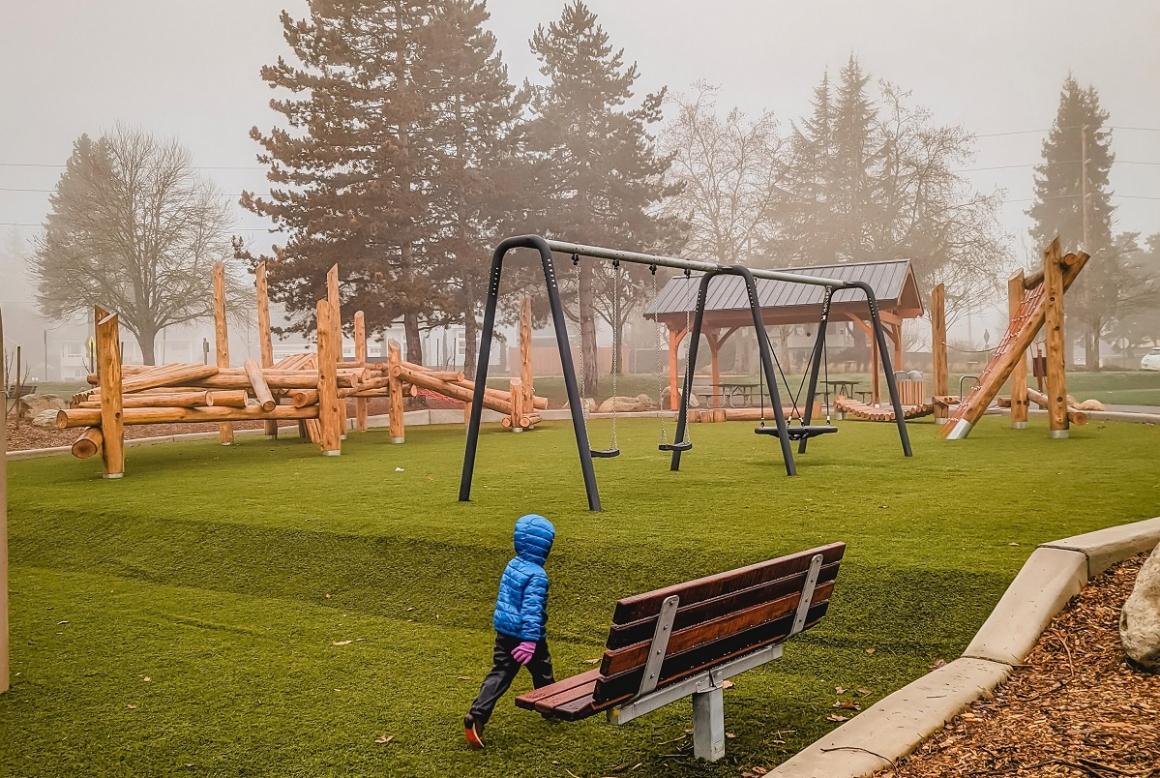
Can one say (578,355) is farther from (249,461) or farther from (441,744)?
(441,744)

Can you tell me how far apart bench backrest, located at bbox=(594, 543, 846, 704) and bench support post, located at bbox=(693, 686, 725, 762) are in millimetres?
146

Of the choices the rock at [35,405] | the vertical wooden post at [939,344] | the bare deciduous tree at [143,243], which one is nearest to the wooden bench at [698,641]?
the vertical wooden post at [939,344]

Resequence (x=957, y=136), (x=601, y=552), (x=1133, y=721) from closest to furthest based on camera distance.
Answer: (x=1133, y=721) < (x=601, y=552) < (x=957, y=136)

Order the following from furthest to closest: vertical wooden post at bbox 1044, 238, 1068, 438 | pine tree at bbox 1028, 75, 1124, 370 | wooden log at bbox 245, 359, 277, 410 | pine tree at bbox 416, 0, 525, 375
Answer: pine tree at bbox 1028, 75, 1124, 370 → pine tree at bbox 416, 0, 525, 375 → wooden log at bbox 245, 359, 277, 410 → vertical wooden post at bbox 1044, 238, 1068, 438

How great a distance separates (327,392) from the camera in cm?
1420

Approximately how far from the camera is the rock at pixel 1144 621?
4.07 metres

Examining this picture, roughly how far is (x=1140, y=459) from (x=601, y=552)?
7.24m

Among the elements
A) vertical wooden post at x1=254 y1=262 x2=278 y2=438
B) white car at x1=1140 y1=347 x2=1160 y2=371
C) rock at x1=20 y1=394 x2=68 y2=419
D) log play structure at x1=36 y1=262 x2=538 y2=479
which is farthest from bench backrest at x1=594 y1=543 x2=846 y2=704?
white car at x1=1140 y1=347 x2=1160 y2=371

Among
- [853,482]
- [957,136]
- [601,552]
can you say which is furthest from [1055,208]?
[601,552]

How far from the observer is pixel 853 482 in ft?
30.4

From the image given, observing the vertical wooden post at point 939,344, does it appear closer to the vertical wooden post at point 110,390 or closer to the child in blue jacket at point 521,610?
the vertical wooden post at point 110,390

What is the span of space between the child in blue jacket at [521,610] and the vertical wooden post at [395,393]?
1268 centimetres

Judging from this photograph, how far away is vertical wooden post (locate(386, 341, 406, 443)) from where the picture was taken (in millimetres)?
16406

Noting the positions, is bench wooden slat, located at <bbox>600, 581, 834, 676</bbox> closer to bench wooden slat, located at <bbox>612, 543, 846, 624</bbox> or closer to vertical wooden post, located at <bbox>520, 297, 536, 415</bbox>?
bench wooden slat, located at <bbox>612, 543, 846, 624</bbox>
